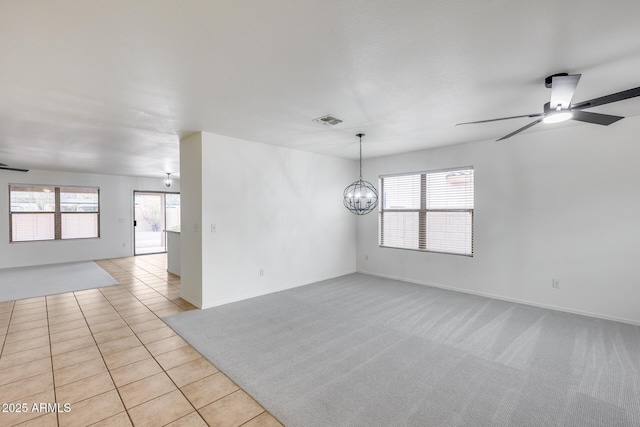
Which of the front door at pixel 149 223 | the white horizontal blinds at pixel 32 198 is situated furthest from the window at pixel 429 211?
the white horizontal blinds at pixel 32 198

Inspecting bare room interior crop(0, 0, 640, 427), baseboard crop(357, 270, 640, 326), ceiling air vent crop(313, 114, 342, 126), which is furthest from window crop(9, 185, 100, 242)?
baseboard crop(357, 270, 640, 326)

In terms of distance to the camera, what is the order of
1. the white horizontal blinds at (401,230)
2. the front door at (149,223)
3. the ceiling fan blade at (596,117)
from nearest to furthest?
1. the ceiling fan blade at (596,117)
2. the white horizontal blinds at (401,230)
3. the front door at (149,223)

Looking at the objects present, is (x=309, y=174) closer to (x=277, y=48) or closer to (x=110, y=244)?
(x=277, y=48)

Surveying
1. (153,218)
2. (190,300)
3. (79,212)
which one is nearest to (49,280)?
(79,212)

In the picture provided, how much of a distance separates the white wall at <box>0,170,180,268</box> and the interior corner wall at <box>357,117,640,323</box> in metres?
8.60

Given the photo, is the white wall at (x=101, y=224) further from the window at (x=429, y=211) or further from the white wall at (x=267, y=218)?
the window at (x=429, y=211)

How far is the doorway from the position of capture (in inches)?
361

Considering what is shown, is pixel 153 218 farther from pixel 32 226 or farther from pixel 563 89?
pixel 563 89

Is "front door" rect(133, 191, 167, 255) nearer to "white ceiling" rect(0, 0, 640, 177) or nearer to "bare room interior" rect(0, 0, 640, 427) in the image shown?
"bare room interior" rect(0, 0, 640, 427)

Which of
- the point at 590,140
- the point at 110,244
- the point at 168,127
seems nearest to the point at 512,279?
the point at 590,140

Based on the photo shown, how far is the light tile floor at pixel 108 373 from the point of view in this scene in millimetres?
1985

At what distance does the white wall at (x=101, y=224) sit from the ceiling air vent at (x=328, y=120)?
25.4 ft

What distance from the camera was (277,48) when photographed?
6.38 feet

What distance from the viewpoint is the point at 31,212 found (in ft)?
23.9
